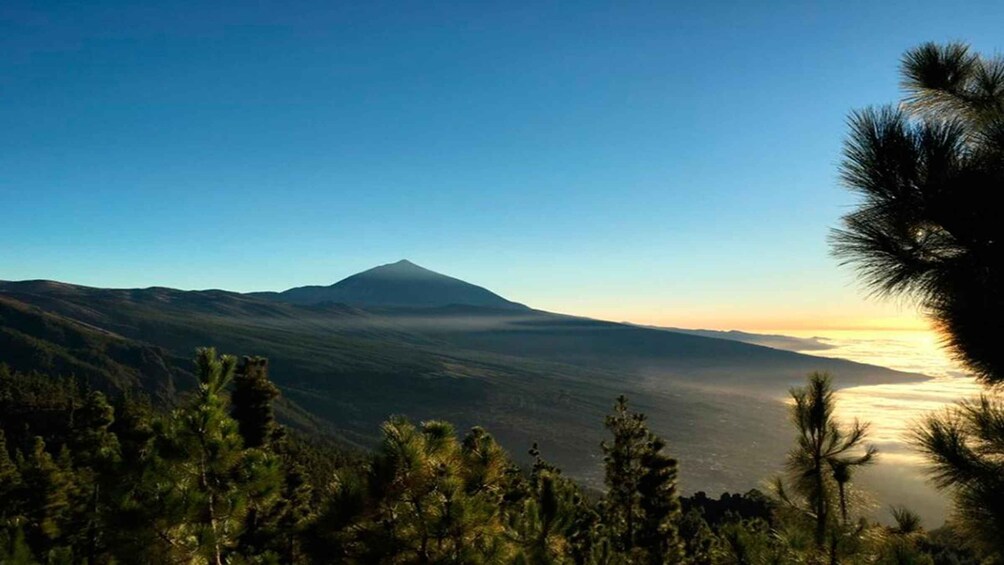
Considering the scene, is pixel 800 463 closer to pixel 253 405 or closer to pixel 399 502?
pixel 399 502

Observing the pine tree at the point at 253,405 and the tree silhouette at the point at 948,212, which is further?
the pine tree at the point at 253,405

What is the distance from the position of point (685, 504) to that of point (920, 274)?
13236cm

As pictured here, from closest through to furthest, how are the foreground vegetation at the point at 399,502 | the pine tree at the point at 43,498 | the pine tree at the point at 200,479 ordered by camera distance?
the foreground vegetation at the point at 399,502, the pine tree at the point at 200,479, the pine tree at the point at 43,498

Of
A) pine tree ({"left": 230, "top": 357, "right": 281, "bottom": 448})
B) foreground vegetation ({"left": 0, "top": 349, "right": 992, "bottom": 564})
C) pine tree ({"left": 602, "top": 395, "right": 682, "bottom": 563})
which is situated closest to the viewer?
foreground vegetation ({"left": 0, "top": 349, "right": 992, "bottom": 564})

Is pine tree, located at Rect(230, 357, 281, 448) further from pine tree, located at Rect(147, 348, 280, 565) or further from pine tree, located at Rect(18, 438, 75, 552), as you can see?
pine tree, located at Rect(147, 348, 280, 565)

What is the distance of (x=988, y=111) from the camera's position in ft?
21.3

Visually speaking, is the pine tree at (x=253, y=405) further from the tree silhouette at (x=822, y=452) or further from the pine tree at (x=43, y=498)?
the tree silhouette at (x=822, y=452)

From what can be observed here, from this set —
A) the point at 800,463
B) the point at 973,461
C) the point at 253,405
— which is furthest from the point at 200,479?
the point at 253,405

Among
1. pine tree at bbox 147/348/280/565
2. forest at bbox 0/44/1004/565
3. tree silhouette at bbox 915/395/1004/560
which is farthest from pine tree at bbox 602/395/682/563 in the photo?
tree silhouette at bbox 915/395/1004/560

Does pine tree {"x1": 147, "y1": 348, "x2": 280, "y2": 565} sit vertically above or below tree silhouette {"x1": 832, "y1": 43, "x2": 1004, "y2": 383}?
below

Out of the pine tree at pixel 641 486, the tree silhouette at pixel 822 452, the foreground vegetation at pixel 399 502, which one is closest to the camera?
the foreground vegetation at pixel 399 502

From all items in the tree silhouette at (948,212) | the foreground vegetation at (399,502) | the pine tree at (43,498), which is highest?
the tree silhouette at (948,212)

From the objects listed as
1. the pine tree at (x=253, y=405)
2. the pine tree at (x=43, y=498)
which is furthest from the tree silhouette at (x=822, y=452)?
the pine tree at (x=43, y=498)

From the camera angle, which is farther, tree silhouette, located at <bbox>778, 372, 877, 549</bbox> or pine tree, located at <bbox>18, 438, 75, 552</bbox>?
pine tree, located at <bbox>18, 438, 75, 552</bbox>
